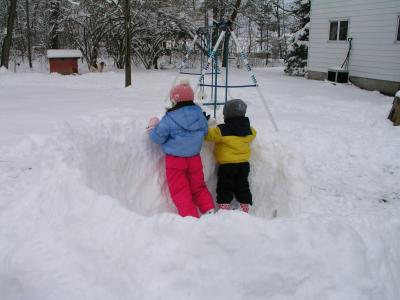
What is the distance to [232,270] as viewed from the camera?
2.70m

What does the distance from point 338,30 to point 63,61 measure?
35.6 feet

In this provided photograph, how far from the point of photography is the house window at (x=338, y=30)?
14.3 meters

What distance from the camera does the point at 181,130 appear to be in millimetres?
4418

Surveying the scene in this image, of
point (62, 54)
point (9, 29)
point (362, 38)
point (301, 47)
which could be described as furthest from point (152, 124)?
point (301, 47)

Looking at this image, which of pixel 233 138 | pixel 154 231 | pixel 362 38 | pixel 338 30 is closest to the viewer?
pixel 154 231

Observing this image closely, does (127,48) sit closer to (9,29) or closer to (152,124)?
(9,29)

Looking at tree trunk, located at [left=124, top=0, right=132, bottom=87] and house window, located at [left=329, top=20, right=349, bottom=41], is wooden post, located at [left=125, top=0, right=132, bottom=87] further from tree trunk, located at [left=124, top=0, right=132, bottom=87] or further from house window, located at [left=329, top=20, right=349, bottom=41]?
house window, located at [left=329, top=20, right=349, bottom=41]

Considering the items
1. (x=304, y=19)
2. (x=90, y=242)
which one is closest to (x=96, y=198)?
(x=90, y=242)

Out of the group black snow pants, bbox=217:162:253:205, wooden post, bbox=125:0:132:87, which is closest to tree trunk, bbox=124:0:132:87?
wooden post, bbox=125:0:132:87

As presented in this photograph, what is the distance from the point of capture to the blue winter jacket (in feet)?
14.4

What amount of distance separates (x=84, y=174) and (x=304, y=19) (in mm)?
17406

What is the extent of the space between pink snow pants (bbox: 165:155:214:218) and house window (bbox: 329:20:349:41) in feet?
38.7

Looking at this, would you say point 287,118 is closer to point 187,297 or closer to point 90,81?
point 187,297

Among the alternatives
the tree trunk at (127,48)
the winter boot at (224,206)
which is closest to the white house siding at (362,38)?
the tree trunk at (127,48)
